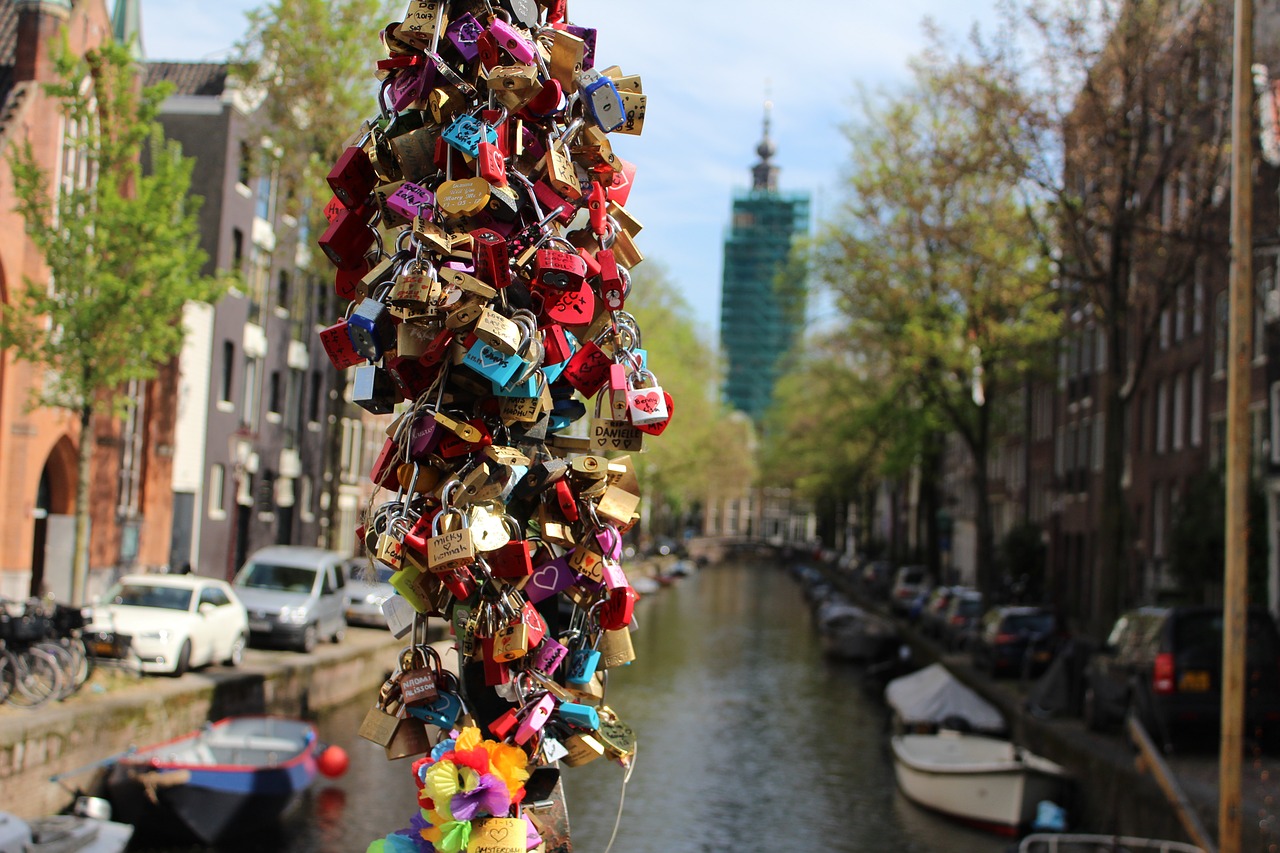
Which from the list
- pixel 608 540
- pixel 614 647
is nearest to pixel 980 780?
pixel 614 647

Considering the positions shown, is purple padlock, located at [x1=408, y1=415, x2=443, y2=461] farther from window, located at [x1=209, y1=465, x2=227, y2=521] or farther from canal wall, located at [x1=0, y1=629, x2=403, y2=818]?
window, located at [x1=209, y1=465, x2=227, y2=521]

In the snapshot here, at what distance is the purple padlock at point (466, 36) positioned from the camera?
386cm

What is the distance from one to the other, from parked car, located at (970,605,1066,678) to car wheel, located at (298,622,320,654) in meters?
→ 14.7

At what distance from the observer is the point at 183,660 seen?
2067 centimetres

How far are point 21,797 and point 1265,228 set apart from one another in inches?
884

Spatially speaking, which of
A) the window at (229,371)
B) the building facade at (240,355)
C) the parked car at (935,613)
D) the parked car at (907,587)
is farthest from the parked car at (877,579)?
the window at (229,371)

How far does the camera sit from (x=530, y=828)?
12.0ft

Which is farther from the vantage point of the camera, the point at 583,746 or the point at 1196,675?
the point at 1196,675

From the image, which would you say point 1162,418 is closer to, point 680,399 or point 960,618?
point 960,618

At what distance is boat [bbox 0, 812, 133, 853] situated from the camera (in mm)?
12195

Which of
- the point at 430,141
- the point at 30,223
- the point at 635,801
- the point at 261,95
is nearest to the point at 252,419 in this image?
the point at 261,95

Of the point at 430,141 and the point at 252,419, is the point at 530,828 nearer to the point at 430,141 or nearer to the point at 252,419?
the point at 430,141

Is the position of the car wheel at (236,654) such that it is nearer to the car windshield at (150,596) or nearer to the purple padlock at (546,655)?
the car windshield at (150,596)

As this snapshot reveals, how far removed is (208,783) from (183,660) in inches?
184
